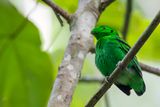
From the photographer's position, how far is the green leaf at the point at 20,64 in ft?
11.1

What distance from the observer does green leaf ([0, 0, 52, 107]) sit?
3398 millimetres

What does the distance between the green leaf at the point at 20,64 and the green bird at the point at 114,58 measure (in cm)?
31

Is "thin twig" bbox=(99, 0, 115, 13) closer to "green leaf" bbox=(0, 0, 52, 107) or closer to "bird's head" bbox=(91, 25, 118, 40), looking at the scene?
"bird's head" bbox=(91, 25, 118, 40)

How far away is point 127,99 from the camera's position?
5.44m

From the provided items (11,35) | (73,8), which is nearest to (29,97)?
(11,35)

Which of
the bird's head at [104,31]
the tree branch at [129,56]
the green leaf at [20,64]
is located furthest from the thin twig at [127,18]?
the tree branch at [129,56]

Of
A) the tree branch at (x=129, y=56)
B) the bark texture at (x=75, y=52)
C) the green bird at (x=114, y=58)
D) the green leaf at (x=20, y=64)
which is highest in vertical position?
the tree branch at (x=129, y=56)

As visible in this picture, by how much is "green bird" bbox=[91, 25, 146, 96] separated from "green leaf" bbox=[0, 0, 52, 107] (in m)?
0.31

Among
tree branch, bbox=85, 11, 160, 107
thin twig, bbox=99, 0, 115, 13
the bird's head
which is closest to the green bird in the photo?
the bird's head

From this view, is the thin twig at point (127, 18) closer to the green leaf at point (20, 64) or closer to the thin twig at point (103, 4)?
the thin twig at point (103, 4)

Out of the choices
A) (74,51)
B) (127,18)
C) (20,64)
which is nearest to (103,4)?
(127,18)

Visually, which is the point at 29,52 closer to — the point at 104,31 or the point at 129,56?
the point at 104,31

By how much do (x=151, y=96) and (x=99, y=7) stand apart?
2.29 meters

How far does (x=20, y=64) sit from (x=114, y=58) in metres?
0.60
